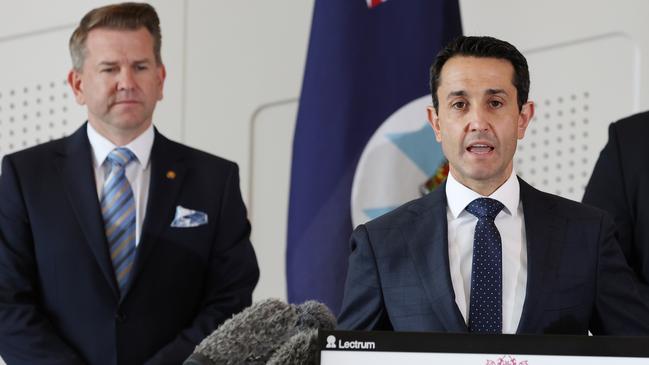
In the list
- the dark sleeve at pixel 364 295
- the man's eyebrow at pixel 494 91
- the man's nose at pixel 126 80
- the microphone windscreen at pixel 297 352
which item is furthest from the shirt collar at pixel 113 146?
the microphone windscreen at pixel 297 352

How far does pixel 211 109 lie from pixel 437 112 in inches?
115

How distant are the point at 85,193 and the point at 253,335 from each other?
4.96 ft

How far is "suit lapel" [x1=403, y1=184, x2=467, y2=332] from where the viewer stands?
1.97 metres

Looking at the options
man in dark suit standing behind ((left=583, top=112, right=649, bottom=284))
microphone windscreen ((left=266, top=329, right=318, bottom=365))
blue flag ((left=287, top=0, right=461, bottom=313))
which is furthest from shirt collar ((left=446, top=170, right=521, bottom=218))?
blue flag ((left=287, top=0, right=461, bottom=313))

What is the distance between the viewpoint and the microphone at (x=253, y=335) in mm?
1623

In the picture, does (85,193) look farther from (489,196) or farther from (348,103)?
(489,196)

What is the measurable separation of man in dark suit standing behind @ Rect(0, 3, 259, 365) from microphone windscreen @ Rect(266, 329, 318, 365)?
4.34ft

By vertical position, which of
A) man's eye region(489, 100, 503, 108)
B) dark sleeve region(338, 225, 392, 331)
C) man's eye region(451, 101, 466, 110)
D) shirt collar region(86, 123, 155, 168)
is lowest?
dark sleeve region(338, 225, 392, 331)

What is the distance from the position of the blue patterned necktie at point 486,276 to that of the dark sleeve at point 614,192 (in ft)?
2.91

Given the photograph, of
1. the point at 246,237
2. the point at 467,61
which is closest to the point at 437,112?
the point at 467,61

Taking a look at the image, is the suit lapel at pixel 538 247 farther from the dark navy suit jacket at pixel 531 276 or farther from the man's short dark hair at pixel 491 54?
the man's short dark hair at pixel 491 54

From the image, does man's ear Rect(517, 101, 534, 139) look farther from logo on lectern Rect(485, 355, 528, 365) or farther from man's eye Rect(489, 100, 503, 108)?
logo on lectern Rect(485, 355, 528, 365)

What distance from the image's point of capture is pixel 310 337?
1.65 metres

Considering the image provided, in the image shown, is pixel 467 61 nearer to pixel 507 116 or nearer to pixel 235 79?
pixel 507 116
